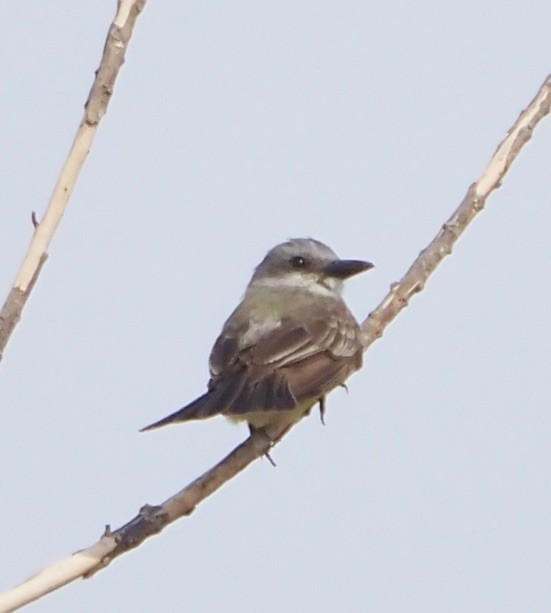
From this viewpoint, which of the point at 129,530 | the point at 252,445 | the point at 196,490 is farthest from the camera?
the point at 252,445

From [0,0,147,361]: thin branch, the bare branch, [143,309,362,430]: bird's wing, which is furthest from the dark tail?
[0,0,147,361]: thin branch

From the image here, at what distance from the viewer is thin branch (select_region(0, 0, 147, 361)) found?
352cm

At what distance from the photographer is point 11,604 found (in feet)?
10.6

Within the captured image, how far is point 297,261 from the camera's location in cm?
744

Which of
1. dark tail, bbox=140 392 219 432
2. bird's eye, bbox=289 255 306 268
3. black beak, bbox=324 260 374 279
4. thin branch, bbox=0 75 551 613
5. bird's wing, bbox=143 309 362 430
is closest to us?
thin branch, bbox=0 75 551 613

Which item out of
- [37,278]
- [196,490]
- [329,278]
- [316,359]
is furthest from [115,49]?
[329,278]

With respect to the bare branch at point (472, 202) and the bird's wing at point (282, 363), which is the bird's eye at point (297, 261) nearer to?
the bird's wing at point (282, 363)

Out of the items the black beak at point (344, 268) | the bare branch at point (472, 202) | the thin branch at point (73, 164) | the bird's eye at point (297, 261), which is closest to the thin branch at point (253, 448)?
A: the bare branch at point (472, 202)

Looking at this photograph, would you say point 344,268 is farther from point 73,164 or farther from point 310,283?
point 73,164

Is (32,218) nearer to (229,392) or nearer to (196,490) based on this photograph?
(196,490)

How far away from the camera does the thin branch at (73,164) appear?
3518mm

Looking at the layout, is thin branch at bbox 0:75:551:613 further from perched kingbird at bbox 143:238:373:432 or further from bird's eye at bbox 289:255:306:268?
bird's eye at bbox 289:255:306:268

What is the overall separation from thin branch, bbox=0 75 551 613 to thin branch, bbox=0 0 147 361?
2.26ft

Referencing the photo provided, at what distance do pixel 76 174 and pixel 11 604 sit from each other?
122 cm
